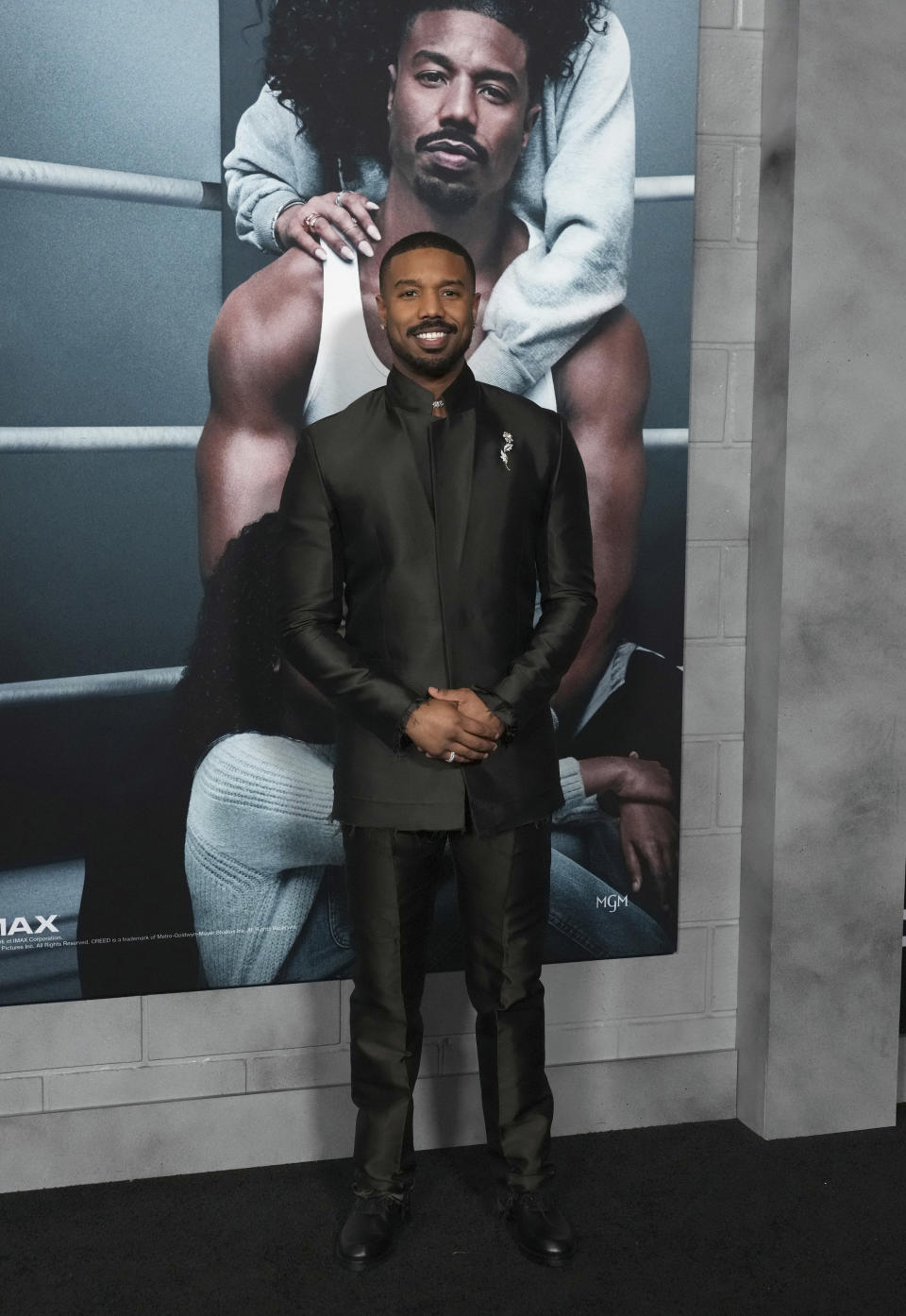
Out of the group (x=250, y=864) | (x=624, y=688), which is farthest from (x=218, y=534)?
(x=624, y=688)

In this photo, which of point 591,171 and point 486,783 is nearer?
point 486,783

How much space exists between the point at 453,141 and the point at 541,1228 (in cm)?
202

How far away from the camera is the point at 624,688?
2.66 m

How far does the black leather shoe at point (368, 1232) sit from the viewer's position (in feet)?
6.94

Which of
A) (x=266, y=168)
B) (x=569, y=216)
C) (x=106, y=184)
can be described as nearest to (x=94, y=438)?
(x=106, y=184)

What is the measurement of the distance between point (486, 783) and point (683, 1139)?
3.65 ft

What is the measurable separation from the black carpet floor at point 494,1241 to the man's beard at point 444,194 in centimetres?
191

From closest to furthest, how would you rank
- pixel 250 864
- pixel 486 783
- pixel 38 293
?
pixel 486 783
pixel 38 293
pixel 250 864

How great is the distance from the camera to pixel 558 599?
2.12 m

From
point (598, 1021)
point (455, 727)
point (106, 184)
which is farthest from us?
point (598, 1021)

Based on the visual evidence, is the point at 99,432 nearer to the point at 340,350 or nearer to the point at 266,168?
the point at 340,350

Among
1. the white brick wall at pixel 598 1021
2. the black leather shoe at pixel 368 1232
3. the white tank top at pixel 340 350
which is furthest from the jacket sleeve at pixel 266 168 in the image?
the black leather shoe at pixel 368 1232

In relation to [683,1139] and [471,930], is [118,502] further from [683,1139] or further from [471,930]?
[683,1139]

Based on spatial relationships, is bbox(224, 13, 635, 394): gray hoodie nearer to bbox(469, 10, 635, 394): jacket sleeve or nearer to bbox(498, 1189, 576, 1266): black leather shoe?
bbox(469, 10, 635, 394): jacket sleeve
